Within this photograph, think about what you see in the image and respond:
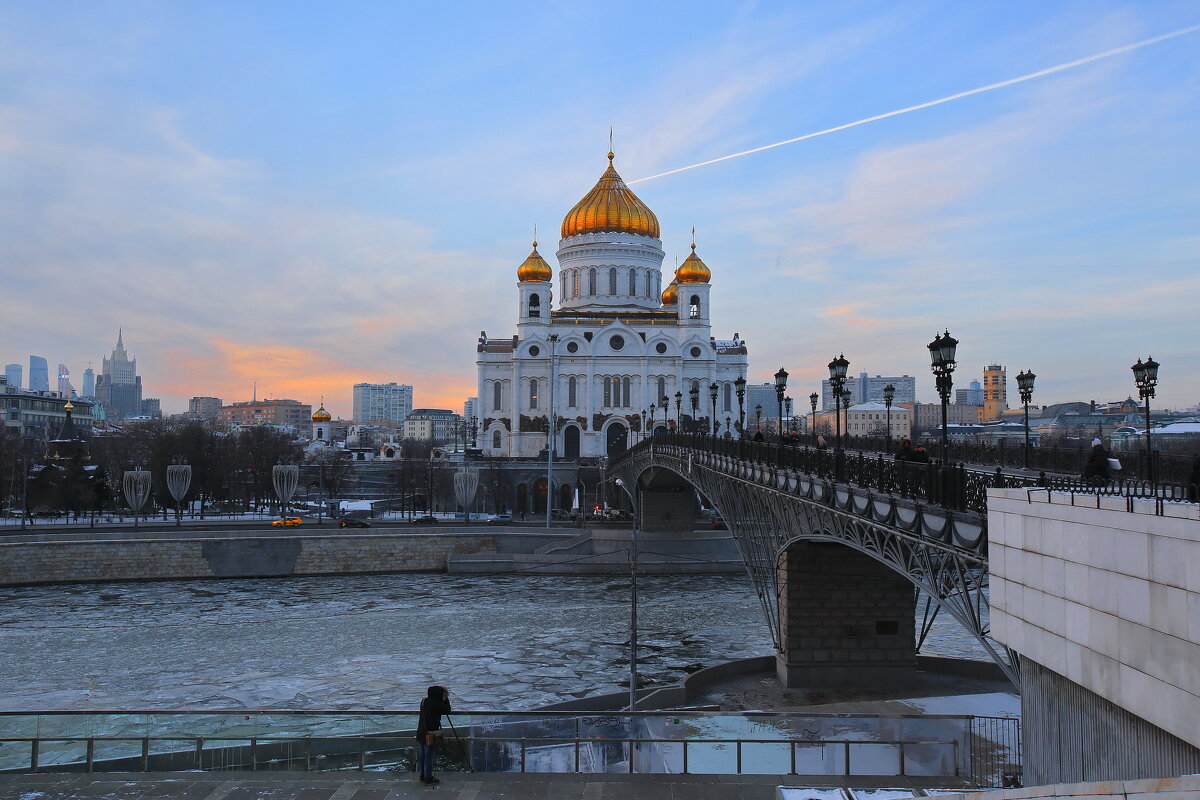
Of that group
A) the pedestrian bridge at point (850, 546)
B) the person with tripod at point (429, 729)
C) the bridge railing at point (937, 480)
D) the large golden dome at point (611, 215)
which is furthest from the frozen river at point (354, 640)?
the large golden dome at point (611, 215)

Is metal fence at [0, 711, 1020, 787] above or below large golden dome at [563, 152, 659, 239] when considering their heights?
below

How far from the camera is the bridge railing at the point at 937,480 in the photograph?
811cm

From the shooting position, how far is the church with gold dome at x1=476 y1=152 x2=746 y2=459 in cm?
6825

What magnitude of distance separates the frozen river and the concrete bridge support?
13.5 feet

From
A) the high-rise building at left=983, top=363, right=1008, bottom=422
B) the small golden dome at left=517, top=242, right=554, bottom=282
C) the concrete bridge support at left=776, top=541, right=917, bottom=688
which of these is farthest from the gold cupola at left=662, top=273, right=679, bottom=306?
the concrete bridge support at left=776, top=541, right=917, bottom=688

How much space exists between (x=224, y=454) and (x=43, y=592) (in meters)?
27.4

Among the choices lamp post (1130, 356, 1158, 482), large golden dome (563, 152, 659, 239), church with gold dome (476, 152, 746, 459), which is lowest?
lamp post (1130, 356, 1158, 482)

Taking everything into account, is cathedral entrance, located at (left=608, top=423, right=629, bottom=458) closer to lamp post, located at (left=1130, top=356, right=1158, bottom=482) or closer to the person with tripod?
lamp post, located at (left=1130, top=356, right=1158, bottom=482)

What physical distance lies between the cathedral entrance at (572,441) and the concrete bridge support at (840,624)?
47.5 meters

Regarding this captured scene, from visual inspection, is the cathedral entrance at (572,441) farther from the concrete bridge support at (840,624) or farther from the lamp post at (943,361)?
the lamp post at (943,361)

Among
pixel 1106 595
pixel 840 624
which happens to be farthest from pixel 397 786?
pixel 840 624

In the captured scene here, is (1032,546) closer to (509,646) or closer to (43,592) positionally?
(509,646)

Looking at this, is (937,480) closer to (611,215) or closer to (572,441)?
(572,441)

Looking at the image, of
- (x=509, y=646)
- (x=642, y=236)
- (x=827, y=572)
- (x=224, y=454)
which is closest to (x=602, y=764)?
(x=827, y=572)
